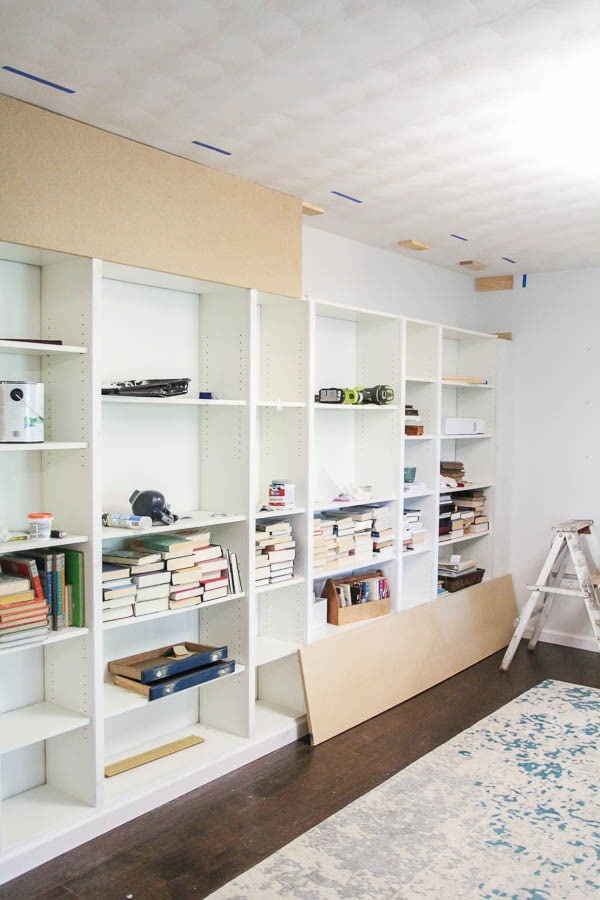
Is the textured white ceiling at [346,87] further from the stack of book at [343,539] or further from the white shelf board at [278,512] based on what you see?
the stack of book at [343,539]

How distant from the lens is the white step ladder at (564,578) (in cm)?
482

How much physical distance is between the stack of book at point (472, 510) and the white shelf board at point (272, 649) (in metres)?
1.94

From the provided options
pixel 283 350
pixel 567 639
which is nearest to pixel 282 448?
pixel 283 350

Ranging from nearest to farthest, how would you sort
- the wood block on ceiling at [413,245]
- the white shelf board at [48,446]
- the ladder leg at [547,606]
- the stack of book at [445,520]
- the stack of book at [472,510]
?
the white shelf board at [48,446]
the wood block on ceiling at [413,245]
the stack of book at [445,520]
the ladder leg at [547,606]
the stack of book at [472,510]

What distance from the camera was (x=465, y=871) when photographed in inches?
108

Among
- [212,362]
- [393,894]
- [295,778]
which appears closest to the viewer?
[393,894]

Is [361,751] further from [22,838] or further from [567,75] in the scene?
[567,75]

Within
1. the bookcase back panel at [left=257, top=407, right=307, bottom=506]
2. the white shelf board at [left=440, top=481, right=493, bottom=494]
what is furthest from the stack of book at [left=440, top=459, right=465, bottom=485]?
the bookcase back panel at [left=257, top=407, right=307, bottom=506]

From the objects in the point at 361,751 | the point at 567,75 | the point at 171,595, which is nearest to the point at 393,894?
the point at 361,751

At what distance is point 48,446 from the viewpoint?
8.82ft

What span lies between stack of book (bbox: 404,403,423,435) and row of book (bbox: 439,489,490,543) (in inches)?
25.3

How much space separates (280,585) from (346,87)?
7.45ft

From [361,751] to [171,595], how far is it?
130 cm

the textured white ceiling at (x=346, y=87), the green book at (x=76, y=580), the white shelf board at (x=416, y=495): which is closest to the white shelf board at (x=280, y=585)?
the green book at (x=76, y=580)
